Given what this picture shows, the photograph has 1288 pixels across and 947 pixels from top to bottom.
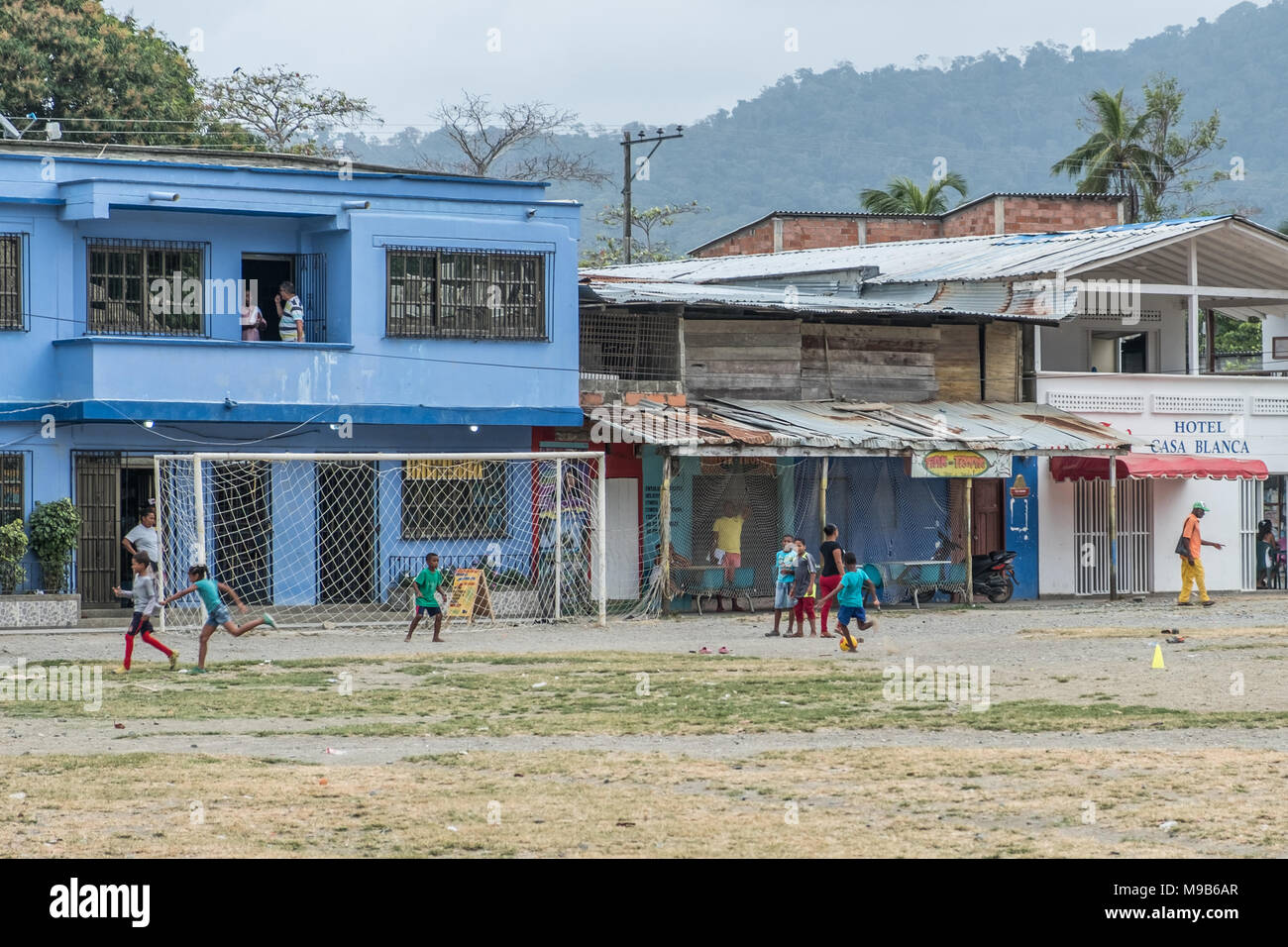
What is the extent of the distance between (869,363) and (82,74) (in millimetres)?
21474

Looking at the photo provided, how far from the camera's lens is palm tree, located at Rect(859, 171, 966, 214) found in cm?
6406

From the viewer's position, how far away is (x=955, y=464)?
31156 millimetres

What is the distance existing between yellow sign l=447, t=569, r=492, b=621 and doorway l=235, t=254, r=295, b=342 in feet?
17.3

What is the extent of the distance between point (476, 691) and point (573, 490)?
12171 millimetres

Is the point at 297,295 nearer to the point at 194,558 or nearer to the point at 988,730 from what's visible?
the point at 194,558

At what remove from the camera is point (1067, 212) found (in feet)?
172

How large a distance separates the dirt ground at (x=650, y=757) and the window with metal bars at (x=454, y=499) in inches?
262

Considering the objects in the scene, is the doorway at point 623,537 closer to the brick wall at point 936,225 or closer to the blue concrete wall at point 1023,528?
the blue concrete wall at point 1023,528

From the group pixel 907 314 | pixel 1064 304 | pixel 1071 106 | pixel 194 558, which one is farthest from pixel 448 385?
pixel 1071 106

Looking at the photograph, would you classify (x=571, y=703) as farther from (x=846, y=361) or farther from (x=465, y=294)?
(x=846, y=361)

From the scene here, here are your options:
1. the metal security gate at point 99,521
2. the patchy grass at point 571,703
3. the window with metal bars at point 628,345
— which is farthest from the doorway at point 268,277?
the patchy grass at point 571,703

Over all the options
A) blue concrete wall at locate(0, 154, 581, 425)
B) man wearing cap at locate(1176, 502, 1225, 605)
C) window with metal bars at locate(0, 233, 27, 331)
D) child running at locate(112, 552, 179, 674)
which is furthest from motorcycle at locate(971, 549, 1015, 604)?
child running at locate(112, 552, 179, 674)

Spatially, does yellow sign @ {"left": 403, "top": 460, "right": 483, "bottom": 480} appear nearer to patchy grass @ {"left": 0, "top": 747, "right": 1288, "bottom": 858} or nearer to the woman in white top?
the woman in white top

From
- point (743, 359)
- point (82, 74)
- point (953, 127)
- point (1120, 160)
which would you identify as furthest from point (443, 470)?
point (953, 127)
